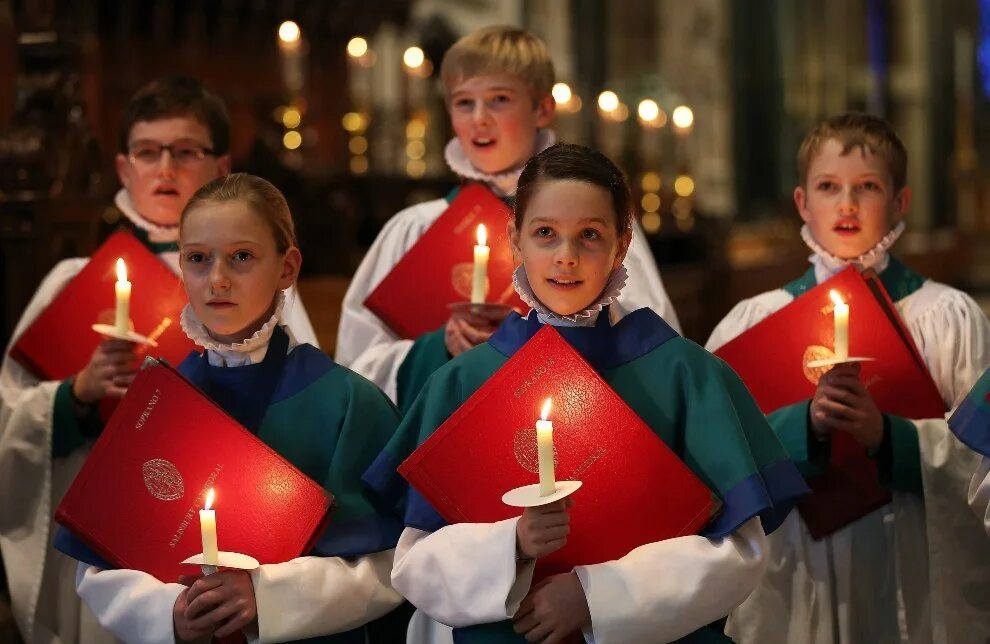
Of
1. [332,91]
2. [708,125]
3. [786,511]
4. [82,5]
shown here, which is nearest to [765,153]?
[708,125]

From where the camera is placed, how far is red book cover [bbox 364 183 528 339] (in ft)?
13.1

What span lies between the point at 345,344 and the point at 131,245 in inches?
25.8

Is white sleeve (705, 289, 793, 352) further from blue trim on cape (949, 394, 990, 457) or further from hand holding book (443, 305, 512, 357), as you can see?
blue trim on cape (949, 394, 990, 457)

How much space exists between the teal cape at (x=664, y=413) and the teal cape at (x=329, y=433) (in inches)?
3.2

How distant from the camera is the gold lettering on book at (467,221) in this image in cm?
402

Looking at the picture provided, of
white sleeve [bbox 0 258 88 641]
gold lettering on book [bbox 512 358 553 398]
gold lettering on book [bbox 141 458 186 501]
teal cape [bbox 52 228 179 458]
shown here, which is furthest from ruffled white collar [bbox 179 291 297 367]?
white sleeve [bbox 0 258 88 641]

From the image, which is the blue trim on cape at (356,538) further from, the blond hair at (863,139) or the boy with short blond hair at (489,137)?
the blond hair at (863,139)

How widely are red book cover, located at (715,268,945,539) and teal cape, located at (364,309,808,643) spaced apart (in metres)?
0.81

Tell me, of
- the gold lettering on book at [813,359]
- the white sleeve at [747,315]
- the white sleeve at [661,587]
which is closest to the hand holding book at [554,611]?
the white sleeve at [661,587]

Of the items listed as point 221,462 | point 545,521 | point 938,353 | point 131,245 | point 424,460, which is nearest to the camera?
point 545,521

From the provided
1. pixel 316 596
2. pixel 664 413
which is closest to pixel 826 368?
pixel 664 413

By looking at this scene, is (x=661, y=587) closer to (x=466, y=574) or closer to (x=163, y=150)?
(x=466, y=574)

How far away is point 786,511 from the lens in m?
2.96

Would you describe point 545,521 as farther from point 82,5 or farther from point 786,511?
point 82,5
